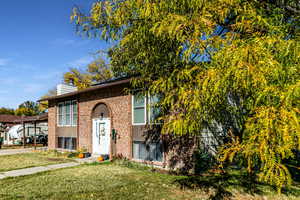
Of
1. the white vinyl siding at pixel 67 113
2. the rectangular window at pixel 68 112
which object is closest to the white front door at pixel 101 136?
the white vinyl siding at pixel 67 113

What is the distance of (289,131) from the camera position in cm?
292

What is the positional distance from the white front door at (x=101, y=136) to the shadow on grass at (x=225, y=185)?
19.4 feet

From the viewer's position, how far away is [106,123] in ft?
42.6

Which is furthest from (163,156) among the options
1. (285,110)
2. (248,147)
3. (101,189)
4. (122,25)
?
(285,110)

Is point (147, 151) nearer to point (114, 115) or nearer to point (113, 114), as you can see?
point (114, 115)

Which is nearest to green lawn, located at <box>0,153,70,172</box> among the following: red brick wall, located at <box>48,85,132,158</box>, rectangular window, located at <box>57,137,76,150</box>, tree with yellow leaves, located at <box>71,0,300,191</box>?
red brick wall, located at <box>48,85,132,158</box>

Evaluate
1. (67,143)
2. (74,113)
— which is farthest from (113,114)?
(67,143)

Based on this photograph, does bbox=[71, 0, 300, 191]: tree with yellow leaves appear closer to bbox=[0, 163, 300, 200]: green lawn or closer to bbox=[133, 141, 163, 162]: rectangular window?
bbox=[0, 163, 300, 200]: green lawn

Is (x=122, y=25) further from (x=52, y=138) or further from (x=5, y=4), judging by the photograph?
(x=52, y=138)

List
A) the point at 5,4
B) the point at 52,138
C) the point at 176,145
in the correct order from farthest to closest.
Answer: the point at 52,138 < the point at 5,4 < the point at 176,145

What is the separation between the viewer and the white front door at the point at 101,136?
1291cm

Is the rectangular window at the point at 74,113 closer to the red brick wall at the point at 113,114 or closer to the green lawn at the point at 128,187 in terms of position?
the red brick wall at the point at 113,114

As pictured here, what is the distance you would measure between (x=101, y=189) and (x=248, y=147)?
499 centimetres

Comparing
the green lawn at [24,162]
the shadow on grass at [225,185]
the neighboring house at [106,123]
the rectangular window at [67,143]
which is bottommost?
the green lawn at [24,162]
